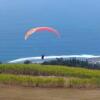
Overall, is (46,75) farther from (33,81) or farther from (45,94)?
(45,94)

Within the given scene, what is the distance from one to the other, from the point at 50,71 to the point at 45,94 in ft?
10.1

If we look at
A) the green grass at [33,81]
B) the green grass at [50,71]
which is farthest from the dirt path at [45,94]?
the green grass at [50,71]

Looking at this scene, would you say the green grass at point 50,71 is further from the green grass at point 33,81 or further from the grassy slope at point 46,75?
the green grass at point 33,81

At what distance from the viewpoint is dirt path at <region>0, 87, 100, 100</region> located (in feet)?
44.5

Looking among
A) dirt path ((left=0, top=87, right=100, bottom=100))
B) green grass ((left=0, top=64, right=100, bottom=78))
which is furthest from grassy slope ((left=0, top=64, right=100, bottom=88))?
dirt path ((left=0, top=87, right=100, bottom=100))

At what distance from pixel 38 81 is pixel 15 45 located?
47635 mm

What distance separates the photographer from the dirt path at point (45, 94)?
13.6 metres

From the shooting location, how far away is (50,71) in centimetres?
1711

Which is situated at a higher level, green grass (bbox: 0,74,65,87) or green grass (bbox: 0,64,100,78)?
green grass (bbox: 0,64,100,78)

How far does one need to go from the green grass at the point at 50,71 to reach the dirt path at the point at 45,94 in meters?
1.89

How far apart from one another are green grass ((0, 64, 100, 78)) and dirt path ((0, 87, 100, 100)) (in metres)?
1.89

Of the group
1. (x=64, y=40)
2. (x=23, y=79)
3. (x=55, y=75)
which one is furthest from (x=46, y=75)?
(x=64, y=40)

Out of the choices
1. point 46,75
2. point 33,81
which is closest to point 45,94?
point 33,81

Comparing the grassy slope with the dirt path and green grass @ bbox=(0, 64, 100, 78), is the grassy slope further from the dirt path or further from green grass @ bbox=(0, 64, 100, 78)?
the dirt path
